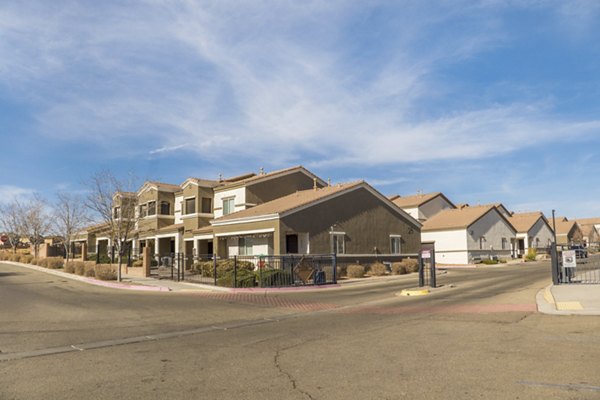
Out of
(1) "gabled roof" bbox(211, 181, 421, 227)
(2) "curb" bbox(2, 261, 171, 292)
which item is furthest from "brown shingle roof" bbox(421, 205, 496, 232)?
(2) "curb" bbox(2, 261, 171, 292)

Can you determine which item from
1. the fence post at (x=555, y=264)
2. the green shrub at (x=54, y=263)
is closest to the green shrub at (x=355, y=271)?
the fence post at (x=555, y=264)

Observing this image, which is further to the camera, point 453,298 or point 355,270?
point 355,270

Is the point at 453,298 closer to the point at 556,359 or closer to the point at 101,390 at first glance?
the point at 556,359

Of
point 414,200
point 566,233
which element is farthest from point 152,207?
point 566,233

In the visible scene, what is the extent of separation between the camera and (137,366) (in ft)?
26.5

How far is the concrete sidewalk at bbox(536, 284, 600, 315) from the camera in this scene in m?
12.8

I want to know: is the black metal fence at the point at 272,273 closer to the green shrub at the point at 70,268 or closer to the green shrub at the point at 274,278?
the green shrub at the point at 274,278

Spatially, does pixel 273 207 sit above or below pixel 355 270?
above

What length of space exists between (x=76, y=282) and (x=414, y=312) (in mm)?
21448

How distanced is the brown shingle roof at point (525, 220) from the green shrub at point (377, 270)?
42095 mm

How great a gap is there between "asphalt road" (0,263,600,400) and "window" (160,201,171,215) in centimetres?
3015

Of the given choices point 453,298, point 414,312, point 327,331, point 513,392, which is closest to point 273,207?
point 453,298

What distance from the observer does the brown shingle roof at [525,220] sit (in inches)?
2712

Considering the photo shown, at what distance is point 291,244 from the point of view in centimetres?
3356
